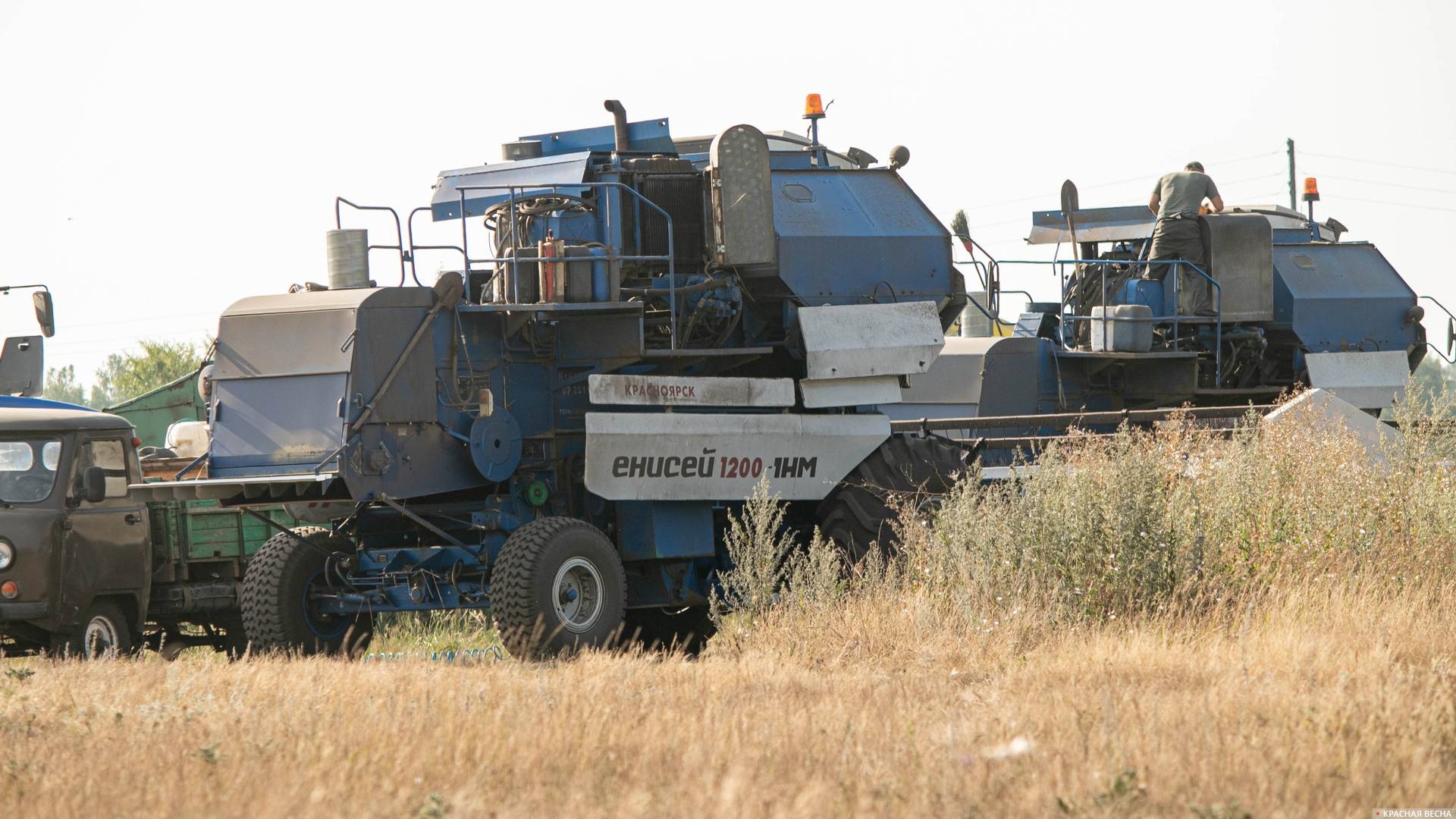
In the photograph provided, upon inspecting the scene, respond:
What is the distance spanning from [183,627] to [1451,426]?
413 inches

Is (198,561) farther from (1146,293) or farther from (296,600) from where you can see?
(1146,293)

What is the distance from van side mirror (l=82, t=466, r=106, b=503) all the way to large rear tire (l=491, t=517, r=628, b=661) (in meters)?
3.44

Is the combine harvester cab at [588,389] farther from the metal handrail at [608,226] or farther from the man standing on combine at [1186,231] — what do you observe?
the man standing on combine at [1186,231]

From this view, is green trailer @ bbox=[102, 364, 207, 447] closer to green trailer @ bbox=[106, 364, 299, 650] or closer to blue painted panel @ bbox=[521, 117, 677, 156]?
green trailer @ bbox=[106, 364, 299, 650]

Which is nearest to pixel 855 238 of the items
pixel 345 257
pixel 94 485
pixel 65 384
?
pixel 345 257

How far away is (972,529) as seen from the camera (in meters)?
10.7

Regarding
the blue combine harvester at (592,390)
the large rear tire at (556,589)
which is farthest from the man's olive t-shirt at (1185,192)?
the large rear tire at (556,589)

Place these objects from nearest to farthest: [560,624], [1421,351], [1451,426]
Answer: [560,624] → [1451,426] → [1421,351]

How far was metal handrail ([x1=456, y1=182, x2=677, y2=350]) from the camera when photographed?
11109 mm

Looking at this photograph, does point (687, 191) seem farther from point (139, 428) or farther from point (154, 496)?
point (139, 428)

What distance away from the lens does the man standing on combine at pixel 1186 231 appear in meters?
17.0

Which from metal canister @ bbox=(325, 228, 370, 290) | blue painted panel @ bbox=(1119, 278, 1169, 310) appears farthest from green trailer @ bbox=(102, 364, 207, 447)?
blue painted panel @ bbox=(1119, 278, 1169, 310)

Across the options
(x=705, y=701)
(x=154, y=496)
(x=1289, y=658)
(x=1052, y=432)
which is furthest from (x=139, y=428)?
(x=1289, y=658)

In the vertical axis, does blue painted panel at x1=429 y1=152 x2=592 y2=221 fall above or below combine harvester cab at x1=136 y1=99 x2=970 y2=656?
above
